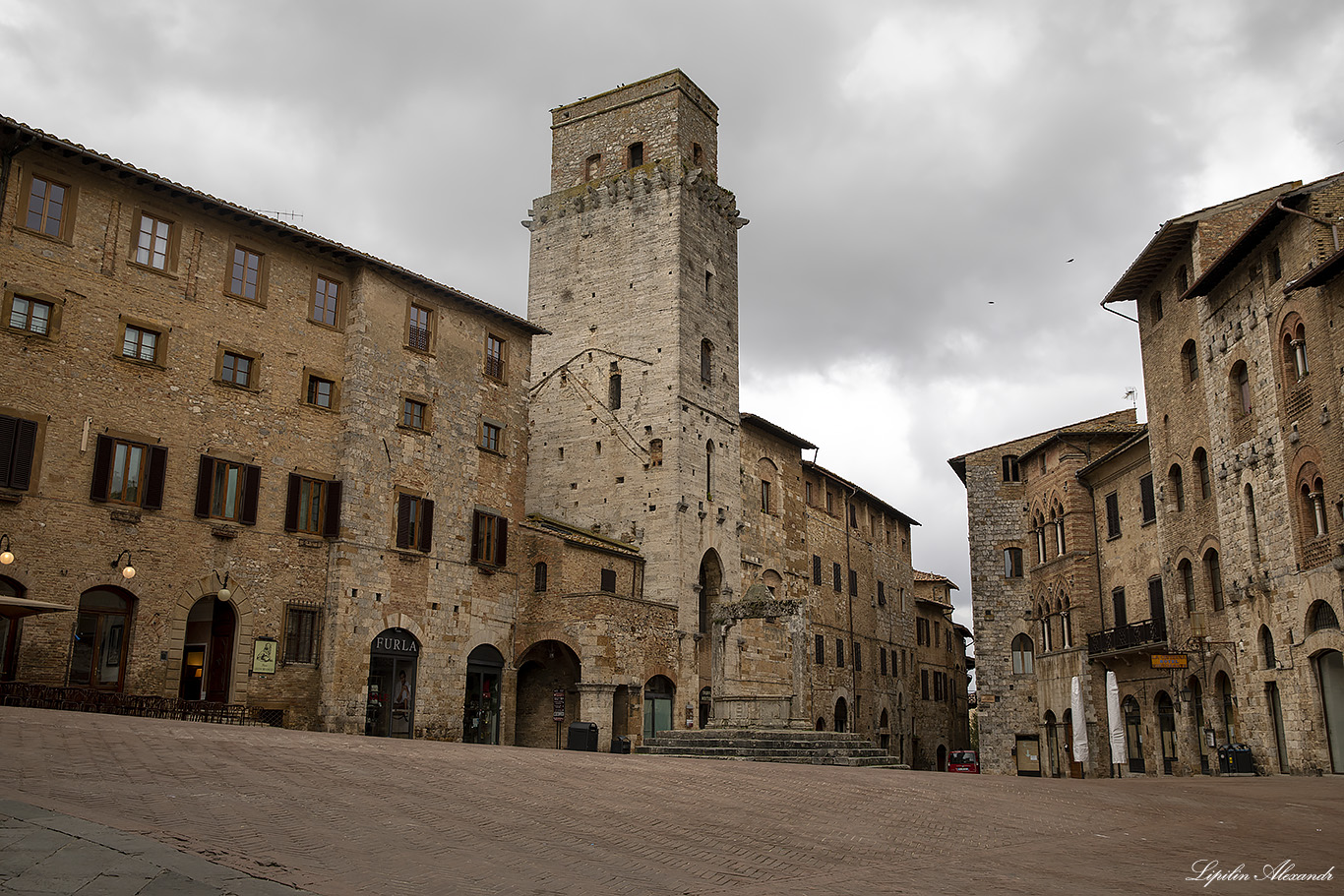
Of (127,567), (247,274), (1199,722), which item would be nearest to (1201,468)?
(1199,722)

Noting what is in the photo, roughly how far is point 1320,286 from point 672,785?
18.1 m

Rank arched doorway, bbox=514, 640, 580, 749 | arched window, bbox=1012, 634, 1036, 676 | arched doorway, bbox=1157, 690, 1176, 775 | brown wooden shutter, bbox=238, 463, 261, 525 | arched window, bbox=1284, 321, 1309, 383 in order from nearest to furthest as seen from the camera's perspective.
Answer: arched window, bbox=1284, 321, 1309, 383
brown wooden shutter, bbox=238, 463, 261, 525
arched doorway, bbox=1157, 690, 1176, 775
arched doorway, bbox=514, 640, 580, 749
arched window, bbox=1012, 634, 1036, 676

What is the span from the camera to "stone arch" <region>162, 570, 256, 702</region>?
24.1m

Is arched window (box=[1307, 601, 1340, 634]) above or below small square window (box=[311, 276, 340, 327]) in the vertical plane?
below

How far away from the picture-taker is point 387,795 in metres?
11.9

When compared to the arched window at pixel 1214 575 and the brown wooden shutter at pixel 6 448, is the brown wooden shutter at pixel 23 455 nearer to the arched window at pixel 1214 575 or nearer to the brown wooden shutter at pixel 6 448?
the brown wooden shutter at pixel 6 448

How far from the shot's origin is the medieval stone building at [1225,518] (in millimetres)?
23578

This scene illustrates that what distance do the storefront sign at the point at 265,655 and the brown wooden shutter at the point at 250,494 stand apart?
2846 millimetres

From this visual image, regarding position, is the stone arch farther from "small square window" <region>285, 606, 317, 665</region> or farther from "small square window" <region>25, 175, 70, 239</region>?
"small square window" <region>25, 175, 70, 239</region>

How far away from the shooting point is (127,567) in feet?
76.4

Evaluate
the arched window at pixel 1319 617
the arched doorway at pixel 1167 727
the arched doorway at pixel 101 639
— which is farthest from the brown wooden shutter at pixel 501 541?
the arched window at pixel 1319 617

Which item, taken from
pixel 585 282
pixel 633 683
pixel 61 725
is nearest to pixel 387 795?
pixel 61 725

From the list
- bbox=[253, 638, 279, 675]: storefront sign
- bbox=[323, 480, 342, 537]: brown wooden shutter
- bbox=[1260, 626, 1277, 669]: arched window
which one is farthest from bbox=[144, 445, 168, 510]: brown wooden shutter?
bbox=[1260, 626, 1277, 669]: arched window

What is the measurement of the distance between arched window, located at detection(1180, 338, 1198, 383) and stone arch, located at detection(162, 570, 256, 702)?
1015 inches
